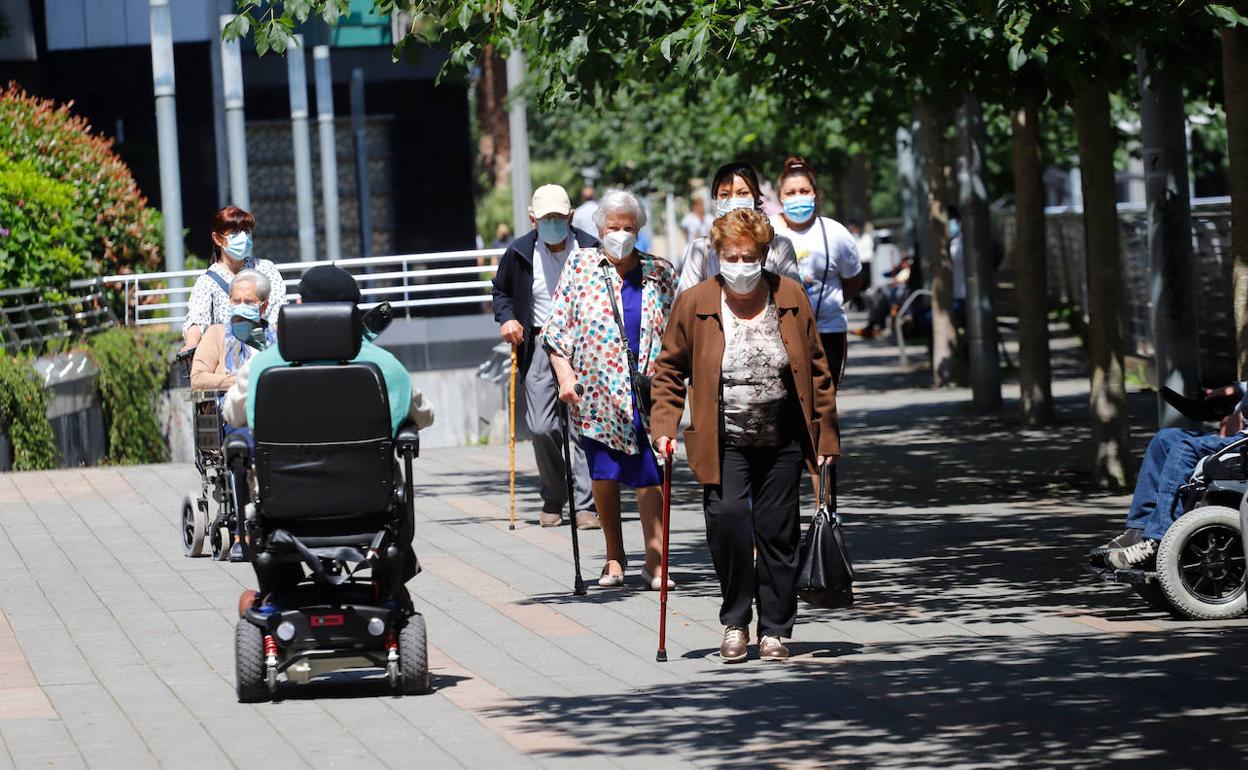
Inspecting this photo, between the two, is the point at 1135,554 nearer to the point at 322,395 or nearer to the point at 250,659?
the point at 322,395

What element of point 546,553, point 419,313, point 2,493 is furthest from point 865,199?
point 546,553

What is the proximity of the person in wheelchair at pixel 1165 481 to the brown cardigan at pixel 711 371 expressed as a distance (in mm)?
1528

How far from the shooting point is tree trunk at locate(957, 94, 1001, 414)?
1958cm

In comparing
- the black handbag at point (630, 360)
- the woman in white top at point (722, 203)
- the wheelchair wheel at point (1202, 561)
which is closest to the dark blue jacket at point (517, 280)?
the black handbag at point (630, 360)

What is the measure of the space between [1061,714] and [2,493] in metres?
9.79

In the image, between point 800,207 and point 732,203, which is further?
point 800,207

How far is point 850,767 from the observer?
6492 millimetres

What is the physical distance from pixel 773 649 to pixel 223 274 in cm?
447

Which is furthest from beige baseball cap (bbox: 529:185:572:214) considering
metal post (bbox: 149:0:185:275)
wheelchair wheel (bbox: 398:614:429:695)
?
metal post (bbox: 149:0:185:275)

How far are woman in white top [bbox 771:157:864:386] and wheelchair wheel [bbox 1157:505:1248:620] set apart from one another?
2304 mm

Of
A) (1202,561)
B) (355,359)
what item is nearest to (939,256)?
(1202,561)

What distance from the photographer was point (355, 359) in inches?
307

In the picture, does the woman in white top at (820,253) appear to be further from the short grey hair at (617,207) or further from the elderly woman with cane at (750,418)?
the elderly woman with cane at (750,418)

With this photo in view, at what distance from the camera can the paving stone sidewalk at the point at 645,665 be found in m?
6.86
